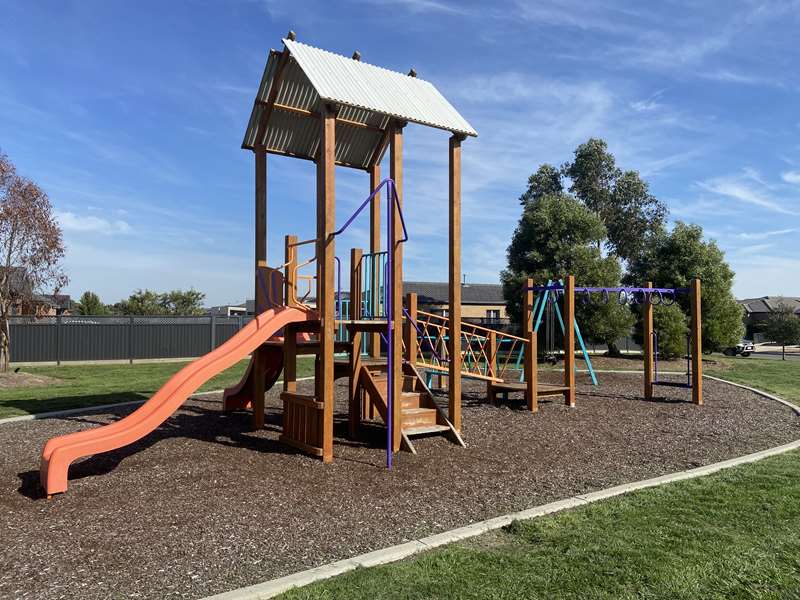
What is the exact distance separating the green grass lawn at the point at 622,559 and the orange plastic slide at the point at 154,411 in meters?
3.49

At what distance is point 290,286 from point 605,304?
A: 1797 centimetres

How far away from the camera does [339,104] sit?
289 inches

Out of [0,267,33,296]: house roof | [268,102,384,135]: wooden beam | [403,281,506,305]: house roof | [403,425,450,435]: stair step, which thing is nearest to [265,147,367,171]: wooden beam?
[268,102,384,135]: wooden beam

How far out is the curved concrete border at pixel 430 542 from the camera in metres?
3.69

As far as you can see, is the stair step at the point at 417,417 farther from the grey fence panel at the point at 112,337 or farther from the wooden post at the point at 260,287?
the grey fence panel at the point at 112,337

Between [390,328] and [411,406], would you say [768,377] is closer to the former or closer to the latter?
[411,406]

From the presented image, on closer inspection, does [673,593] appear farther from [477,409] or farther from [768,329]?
[768,329]

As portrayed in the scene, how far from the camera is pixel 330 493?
233 inches

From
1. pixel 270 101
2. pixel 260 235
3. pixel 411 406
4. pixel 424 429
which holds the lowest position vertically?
pixel 424 429

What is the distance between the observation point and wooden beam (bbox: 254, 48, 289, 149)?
28.5ft

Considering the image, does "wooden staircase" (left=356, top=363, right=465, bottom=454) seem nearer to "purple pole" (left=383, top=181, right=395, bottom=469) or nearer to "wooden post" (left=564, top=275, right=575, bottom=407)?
"purple pole" (left=383, top=181, right=395, bottom=469)

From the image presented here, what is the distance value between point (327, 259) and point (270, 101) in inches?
137

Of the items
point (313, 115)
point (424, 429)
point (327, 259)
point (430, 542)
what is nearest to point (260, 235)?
point (313, 115)

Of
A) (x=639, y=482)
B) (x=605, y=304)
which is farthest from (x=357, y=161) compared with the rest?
(x=605, y=304)
